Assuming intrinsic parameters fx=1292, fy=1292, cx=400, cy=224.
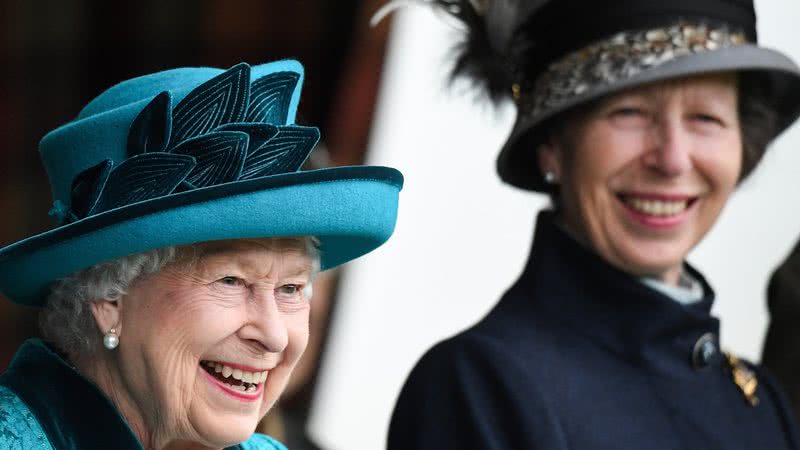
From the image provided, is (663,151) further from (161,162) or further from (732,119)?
(161,162)

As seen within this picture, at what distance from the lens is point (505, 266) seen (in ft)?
14.8

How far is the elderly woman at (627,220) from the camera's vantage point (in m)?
2.82

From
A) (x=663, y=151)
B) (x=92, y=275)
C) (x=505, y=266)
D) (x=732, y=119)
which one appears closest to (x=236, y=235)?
(x=92, y=275)

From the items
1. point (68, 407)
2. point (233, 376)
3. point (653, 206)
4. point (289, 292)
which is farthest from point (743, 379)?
point (68, 407)

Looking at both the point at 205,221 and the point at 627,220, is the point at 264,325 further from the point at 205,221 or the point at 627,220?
the point at 627,220

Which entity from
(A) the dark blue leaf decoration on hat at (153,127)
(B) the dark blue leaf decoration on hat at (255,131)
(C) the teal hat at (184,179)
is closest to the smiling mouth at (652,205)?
(C) the teal hat at (184,179)

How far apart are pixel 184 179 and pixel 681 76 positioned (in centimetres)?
135

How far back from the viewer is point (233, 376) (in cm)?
218

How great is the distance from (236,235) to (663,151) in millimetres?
1231

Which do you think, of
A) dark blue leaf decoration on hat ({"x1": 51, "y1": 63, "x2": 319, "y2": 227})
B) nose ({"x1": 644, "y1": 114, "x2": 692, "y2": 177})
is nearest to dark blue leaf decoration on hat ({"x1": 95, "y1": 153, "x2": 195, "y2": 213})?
dark blue leaf decoration on hat ({"x1": 51, "y1": 63, "x2": 319, "y2": 227})

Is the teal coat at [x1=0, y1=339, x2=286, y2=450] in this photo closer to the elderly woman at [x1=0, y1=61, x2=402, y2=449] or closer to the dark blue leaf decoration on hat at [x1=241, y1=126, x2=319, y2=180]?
the elderly woman at [x1=0, y1=61, x2=402, y2=449]

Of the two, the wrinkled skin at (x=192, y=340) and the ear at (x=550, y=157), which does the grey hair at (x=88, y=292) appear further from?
the ear at (x=550, y=157)

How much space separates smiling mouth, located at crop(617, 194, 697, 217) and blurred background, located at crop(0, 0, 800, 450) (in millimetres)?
453

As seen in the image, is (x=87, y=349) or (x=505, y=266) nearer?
(x=87, y=349)
